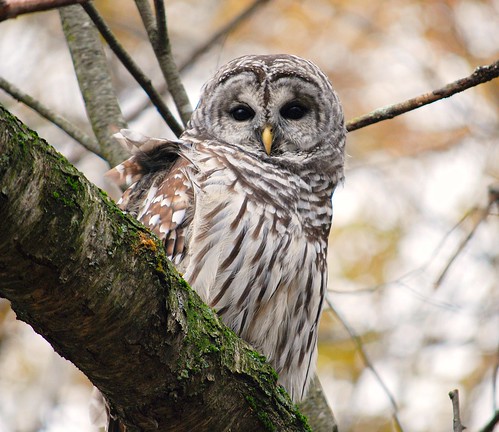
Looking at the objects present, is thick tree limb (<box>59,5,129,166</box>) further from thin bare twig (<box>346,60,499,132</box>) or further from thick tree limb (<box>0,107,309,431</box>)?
thick tree limb (<box>0,107,309,431</box>)

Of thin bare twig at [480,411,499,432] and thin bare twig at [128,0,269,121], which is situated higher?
thin bare twig at [128,0,269,121]

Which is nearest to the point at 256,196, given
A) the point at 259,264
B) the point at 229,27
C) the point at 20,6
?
the point at 259,264

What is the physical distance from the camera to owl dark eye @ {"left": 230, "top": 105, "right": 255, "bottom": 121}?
183 inches

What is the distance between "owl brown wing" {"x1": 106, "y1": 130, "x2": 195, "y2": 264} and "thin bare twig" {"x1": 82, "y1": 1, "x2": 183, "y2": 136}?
40 cm

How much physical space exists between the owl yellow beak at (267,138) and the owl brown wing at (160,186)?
0.50 meters

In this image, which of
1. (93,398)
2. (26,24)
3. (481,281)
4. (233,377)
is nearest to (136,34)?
(26,24)

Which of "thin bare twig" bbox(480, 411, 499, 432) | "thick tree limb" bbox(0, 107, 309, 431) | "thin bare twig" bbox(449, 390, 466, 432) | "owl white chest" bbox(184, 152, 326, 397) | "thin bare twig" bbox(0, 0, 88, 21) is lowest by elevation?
"thin bare twig" bbox(0, 0, 88, 21)

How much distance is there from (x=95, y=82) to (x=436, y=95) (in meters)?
2.16

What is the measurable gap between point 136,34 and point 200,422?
19.8ft

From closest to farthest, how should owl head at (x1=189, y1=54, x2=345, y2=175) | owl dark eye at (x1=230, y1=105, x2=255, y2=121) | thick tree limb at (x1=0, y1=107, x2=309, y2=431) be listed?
thick tree limb at (x1=0, y1=107, x2=309, y2=431)
owl head at (x1=189, y1=54, x2=345, y2=175)
owl dark eye at (x1=230, y1=105, x2=255, y2=121)

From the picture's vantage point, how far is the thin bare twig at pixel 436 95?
3.31 meters

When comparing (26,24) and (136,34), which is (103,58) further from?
(26,24)

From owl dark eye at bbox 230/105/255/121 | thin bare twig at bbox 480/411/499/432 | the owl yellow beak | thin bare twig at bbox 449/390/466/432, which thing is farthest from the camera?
owl dark eye at bbox 230/105/255/121

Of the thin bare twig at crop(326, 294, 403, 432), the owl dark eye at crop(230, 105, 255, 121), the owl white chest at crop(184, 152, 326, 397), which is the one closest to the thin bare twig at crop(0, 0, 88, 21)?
the owl white chest at crop(184, 152, 326, 397)
